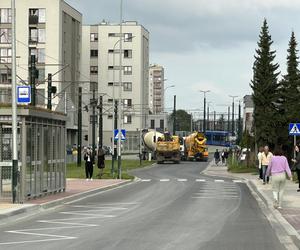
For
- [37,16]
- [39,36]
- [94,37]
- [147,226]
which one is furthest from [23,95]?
[94,37]

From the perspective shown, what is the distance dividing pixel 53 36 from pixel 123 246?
257 feet

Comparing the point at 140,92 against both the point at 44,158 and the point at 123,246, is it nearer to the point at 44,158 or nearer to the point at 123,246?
the point at 44,158

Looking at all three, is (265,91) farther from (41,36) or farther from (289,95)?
(41,36)

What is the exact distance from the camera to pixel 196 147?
78438 mm

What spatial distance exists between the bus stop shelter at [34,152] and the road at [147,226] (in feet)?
4.95

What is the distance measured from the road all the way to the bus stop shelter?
151 cm

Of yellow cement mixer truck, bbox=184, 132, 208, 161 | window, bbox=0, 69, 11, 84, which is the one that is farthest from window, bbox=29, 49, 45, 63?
yellow cement mixer truck, bbox=184, 132, 208, 161

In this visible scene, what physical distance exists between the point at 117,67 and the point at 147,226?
98.0 m

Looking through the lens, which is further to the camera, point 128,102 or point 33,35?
point 128,102

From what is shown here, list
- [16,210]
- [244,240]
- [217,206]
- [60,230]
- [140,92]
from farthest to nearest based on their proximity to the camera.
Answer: [140,92] < [217,206] < [16,210] < [60,230] < [244,240]

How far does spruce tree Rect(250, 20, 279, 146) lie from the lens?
4584 cm

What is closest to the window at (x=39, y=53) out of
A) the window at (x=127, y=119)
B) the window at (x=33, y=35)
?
the window at (x=33, y=35)

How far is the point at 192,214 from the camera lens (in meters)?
17.3

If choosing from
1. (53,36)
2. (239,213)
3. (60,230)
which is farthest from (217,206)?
(53,36)
